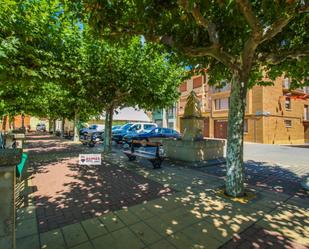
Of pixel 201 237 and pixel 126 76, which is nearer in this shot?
pixel 201 237

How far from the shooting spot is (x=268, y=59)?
498 centimetres

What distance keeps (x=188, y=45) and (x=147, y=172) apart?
4.40 metres

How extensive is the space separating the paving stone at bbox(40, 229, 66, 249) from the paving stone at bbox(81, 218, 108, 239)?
389 millimetres

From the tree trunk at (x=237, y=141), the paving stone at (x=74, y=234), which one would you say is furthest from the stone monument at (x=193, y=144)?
the paving stone at (x=74, y=234)

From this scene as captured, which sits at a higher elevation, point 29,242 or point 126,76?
point 126,76

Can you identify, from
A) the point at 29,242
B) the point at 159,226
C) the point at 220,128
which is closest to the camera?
the point at 29,242

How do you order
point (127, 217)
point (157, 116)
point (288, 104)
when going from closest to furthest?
point (127, 217)
point (288, 104)
point (157, 116)

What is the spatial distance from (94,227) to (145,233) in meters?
0.89

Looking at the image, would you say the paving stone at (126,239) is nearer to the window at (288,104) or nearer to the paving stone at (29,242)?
the paving stone at (29,242)

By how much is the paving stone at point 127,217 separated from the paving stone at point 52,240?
1.04 metres

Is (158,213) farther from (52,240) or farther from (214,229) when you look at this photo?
(52,240)

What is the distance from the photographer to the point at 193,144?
8.39 metres

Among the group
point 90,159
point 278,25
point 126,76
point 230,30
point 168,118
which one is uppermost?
point 230,30

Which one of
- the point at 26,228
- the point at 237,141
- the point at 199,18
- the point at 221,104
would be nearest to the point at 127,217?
the point at 26,228
